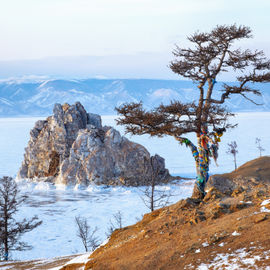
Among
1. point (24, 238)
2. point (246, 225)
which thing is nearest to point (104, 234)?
point (24, 238)

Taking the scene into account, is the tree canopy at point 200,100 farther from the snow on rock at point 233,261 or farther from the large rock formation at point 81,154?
the large rock formation at point 81,154

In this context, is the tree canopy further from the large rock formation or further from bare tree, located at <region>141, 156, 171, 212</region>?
the large rock formation

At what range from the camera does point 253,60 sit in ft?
52.3

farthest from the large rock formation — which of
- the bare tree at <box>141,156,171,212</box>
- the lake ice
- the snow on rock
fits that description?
the snow on rock

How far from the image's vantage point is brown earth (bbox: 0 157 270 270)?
7.74 metres

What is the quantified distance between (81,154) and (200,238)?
153 ft

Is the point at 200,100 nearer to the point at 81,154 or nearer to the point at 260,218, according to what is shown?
the point at 260,218

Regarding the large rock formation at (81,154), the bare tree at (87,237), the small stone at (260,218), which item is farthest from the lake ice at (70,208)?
the small stone at (260,218)

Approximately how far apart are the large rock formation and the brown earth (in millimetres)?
38557

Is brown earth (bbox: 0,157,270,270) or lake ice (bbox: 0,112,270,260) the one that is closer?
brown earth (bbox: 0,157,270,270)

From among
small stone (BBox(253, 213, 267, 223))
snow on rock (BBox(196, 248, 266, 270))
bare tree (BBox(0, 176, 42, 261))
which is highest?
small stone (BBox(253, 213, 267, 223))

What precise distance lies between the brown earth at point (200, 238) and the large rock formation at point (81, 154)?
38557mm

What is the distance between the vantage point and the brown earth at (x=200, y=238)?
7.74 meters

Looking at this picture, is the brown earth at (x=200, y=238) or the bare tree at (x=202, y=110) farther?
the bare tree at (x=202, y=110)
